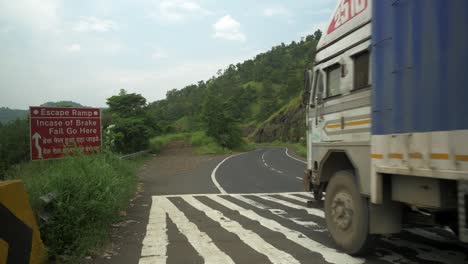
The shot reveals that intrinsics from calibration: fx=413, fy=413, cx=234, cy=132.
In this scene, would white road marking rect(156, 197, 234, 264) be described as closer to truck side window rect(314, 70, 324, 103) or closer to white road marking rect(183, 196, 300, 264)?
white road marking rect(183, 196, 300, 264)

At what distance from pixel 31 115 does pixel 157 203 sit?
4.17 meters

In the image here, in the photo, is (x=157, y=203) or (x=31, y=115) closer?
(x=31, y=115)

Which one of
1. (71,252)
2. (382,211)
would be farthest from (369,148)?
(71,252)

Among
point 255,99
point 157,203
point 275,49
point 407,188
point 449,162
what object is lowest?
point 157,203

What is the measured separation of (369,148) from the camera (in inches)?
209

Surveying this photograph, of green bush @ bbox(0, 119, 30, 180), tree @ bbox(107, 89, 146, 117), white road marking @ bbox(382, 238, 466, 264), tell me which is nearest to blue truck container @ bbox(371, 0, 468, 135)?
white road marking @ bbox(382, 238, 466, 264)

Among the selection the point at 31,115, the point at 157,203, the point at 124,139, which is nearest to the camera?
the point at 31,115

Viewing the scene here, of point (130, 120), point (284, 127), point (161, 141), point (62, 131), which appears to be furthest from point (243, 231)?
point (284, 127)

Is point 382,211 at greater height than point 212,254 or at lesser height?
greater

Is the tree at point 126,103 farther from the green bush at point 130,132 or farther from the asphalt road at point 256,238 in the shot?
the asphalt road at point 256,238

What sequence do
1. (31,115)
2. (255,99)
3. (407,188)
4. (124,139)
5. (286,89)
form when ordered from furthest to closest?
(255,99)
(286,89)
(124,139)
(31,115)
(407,188)

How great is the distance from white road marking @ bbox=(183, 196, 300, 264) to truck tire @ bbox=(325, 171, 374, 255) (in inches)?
31.5

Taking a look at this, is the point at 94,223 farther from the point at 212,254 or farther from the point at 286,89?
the point at 286,89

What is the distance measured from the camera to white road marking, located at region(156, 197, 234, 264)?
19.8ft
